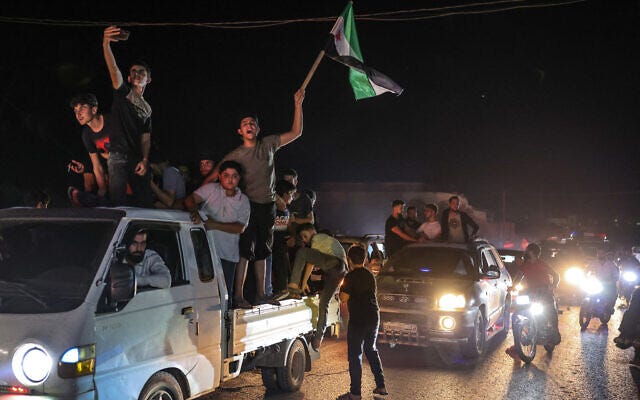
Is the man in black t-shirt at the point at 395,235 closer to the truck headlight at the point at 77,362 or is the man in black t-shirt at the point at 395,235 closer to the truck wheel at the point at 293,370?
the truck wheel at the point at 293,370

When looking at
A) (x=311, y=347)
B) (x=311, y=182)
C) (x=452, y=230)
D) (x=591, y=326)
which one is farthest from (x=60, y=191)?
(x=311, y=182)

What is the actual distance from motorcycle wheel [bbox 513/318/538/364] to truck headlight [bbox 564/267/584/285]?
9.36 meters

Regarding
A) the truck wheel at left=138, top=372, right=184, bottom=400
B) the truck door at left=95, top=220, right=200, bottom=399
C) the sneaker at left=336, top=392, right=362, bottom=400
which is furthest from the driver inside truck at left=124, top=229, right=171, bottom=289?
the sneaker at left=336, top=392, right=362, bottom=400

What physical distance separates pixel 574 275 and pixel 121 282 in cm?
1704

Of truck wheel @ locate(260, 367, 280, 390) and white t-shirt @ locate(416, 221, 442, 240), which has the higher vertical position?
white t-shirt @ locate(416, 221, 442, 240)

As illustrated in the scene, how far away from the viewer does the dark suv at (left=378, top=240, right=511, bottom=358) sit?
9.62m

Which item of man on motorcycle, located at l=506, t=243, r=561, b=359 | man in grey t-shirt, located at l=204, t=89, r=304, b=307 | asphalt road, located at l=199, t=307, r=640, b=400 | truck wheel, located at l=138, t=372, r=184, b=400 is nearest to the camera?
truck wheel, located at l=138, t=372, r=184, b=400

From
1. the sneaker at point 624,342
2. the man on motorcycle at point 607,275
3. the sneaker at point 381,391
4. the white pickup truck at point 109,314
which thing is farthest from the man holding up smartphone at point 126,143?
the man on motorcycle at point 607,275

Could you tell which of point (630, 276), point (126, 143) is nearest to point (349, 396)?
point (126, 143)

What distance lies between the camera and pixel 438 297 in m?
→ 9.78

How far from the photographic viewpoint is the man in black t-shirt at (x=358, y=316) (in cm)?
749

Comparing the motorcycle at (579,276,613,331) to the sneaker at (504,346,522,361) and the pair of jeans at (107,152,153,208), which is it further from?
the pair of jeans at (107,152,153,208)

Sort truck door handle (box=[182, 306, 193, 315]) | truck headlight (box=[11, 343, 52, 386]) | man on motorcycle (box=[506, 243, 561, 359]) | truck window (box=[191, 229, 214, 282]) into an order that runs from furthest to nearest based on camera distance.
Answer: man on motorcycle (box=[506, 243, 561, 359]), truck window (box=[191, 229, 214, 282]), truck door handle (box=[182, 306, 193, 315]), truck headlight (box=[11, 343, 52, 386])

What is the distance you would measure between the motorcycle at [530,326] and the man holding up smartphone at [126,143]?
6.06m
